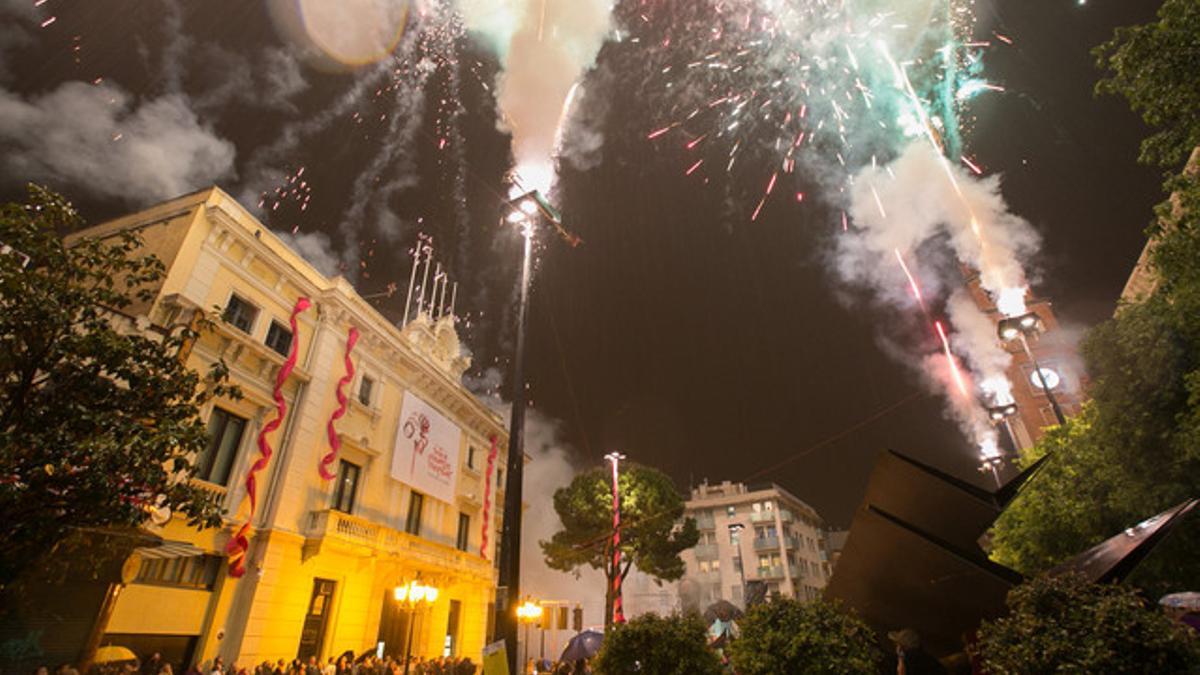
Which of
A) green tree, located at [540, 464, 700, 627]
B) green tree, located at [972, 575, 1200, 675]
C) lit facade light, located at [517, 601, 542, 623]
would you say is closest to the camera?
green tree, located at [972, 575, 1200, 675]

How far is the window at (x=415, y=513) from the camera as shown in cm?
2428

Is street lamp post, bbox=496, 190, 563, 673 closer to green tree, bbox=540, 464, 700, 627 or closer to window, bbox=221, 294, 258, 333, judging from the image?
window, bbox=221, 294, 258, 333

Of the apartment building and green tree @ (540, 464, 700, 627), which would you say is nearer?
green tree @ (540, 464, 700, 627)

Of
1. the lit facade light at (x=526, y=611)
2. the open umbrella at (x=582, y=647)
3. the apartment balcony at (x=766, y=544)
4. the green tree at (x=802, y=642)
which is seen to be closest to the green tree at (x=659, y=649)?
the green tree at (x=802, y=642)

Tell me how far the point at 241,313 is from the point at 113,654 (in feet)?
31.9

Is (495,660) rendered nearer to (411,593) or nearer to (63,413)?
(63,413)

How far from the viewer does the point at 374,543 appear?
64.6 feet

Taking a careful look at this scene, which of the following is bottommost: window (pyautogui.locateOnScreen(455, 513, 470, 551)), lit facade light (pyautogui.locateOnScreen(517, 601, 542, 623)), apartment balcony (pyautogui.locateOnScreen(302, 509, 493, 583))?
lit facade light (pyautogui.locateOnScreen(517, 601, 542, 623))

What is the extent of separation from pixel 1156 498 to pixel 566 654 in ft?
71.3

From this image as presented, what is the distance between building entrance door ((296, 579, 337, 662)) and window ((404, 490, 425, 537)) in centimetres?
532

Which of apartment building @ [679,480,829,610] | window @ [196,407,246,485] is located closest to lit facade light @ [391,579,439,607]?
window @ [196,407,246,485]

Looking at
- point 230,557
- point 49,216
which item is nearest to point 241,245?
point 230,557

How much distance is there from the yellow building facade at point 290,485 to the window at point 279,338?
47mm

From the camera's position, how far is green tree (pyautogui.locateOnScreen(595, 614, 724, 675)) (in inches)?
325
